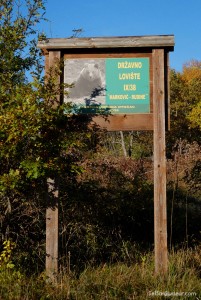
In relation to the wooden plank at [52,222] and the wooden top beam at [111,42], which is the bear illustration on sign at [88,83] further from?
the wooden plank at [52,222]

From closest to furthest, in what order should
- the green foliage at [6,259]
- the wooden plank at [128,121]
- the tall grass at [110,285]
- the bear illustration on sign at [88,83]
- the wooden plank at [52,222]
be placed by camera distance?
1. the tall grass at [110,285]
2. the green foliage at [6,259]
3. the wooden plank at [52,222]
4. the wooden plank at [128,121]
5. the bear illustration on sign at [88,83]

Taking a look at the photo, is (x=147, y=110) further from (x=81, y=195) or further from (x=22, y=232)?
(x=22, y=232)

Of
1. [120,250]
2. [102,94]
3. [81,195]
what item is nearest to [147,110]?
[102,94]

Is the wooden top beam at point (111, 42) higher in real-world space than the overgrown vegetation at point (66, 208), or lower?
higher

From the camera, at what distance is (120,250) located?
649cm

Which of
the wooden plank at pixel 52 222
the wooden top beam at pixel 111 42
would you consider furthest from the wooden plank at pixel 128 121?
the wooden top beam at pixel 111 42

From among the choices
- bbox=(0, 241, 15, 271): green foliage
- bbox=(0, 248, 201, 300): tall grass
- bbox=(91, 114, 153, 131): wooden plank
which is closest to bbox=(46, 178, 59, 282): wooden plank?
bbox=(0, 248, 201, 300): tall grass

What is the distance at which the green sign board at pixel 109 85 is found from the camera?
5.27 m

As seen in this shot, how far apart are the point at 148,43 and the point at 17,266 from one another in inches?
132

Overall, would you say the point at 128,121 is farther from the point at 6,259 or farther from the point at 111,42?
the point at 6,259

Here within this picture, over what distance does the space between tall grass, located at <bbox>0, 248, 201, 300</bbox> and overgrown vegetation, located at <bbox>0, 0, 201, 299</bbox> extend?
0.01 m

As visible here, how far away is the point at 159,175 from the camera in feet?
16.9

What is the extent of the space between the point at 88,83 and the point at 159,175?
1542mm

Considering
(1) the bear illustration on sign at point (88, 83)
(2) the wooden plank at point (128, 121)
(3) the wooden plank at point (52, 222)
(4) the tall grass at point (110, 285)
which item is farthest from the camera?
(1) the bear illustration on sign at point (88, 83)
